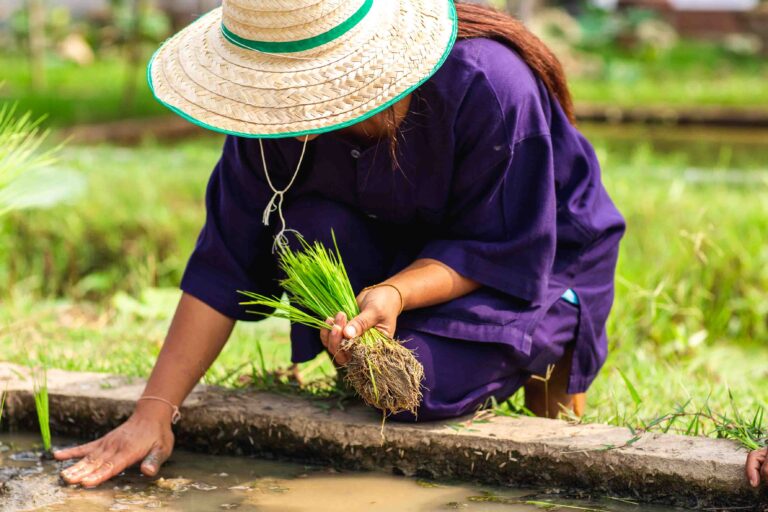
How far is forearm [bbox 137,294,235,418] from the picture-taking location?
2.29 meters

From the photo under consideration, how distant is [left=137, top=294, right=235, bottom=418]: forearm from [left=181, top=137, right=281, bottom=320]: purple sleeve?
3 centimetres

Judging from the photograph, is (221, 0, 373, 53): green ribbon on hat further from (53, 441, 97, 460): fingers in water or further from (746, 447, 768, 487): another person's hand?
(746, 447, 768, 487): another person's hand

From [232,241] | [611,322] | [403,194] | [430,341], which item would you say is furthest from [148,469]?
[611,322]

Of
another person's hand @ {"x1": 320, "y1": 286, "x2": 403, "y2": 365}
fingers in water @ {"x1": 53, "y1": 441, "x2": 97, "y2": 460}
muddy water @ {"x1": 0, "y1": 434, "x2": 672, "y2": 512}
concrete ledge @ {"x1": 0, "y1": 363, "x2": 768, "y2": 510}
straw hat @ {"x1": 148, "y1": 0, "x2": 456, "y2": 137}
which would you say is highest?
straw hat @ {"x1": 148, "y1": 0, "x2": 456, "y2": 137}

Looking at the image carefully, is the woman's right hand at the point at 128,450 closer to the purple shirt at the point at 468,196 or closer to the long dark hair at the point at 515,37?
the purple shirt at the point at 468,196

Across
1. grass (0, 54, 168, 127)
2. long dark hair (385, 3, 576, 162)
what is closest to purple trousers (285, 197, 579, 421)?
long dark hair (385, 3, 576, 162)

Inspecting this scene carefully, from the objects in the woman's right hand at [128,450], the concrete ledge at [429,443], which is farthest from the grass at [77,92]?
the woman's right hand at [128,450]

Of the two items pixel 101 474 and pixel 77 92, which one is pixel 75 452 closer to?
pixel 101 474

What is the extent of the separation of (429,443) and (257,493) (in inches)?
14.4

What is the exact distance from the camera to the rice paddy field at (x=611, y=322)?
2766mm

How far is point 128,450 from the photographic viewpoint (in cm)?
218

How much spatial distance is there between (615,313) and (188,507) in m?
1.69

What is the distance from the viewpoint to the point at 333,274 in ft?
6.89

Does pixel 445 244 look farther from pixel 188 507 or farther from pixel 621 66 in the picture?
pixel 621 66
